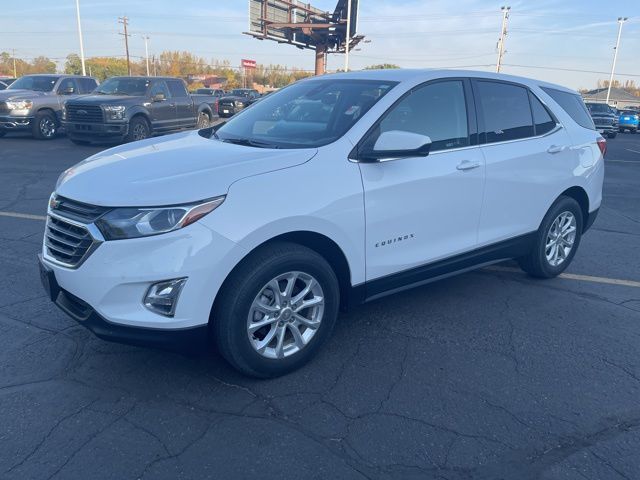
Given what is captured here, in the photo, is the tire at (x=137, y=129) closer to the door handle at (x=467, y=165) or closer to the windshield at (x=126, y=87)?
the windshield at (x=126, y=87)

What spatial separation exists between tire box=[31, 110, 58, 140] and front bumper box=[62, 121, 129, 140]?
198cm

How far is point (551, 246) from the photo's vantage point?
5.31 m

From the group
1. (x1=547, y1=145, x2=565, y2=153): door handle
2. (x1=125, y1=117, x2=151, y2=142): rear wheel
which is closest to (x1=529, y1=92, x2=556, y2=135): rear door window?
(x1=547, y1=145, x2=565, y2=153): door handle

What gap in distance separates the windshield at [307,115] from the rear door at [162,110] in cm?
1183

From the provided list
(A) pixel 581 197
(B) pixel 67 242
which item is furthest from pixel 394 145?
(A) pixel 581 197

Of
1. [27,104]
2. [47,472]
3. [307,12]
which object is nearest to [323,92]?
[47,472]

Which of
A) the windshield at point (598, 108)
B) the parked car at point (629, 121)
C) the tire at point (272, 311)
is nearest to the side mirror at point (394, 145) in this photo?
the tire at point (272, 311)

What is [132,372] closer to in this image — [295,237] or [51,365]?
[51,365]

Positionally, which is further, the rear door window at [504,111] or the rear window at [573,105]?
the rear window at [573,105]

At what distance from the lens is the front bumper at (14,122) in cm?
1570

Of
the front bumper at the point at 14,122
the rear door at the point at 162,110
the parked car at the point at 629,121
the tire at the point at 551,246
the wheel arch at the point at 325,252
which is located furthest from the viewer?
the parked car at the point at 629,121

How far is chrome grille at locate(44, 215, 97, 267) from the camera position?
3025 mm

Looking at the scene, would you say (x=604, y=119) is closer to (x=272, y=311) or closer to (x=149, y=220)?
A: (x=272, y=311)

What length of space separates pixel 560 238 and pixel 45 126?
15.7m
